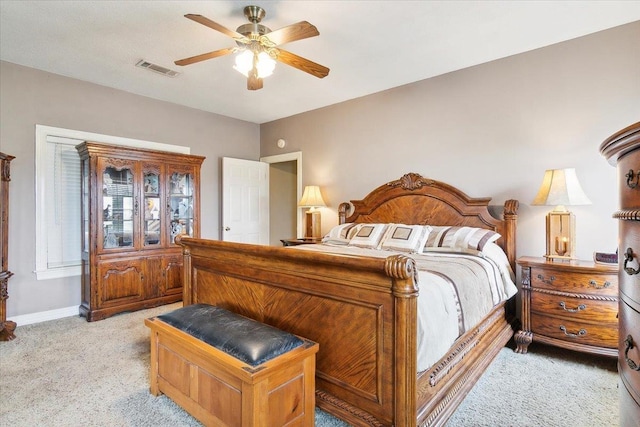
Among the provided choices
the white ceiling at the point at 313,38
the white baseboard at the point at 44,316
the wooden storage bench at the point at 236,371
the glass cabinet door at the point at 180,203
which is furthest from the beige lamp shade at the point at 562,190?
the white baseboard at the point at 44,316

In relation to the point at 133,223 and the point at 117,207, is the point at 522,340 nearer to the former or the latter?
the point at 133,223

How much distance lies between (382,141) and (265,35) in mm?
2205

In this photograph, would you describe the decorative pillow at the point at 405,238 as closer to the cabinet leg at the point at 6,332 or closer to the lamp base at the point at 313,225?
the lamp base at the point at 313,225

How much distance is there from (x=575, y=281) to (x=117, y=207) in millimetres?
4498

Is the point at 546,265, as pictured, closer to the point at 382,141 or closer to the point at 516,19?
the point at 516,19

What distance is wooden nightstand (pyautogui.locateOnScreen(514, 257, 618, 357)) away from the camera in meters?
2.42

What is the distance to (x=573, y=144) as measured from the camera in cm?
290

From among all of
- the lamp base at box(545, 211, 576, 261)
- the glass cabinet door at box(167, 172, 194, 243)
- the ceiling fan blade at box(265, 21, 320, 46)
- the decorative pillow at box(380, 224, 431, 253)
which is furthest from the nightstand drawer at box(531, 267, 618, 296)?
the glass cabinet door at box(167, 172, 194, 243)

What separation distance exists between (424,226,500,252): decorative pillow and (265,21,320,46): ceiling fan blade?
204 centimetres

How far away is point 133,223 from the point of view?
392 centimetres

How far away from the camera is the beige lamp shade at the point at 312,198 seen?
15.2 ft

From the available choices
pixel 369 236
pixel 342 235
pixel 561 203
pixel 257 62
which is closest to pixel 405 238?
pixel 369 236

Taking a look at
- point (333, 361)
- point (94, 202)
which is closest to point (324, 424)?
point (333, 361)

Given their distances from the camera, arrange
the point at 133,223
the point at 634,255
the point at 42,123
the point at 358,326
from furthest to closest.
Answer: the point at 133,223 → the point at 42,123 → the point at 358,326 → the point at 634,255
